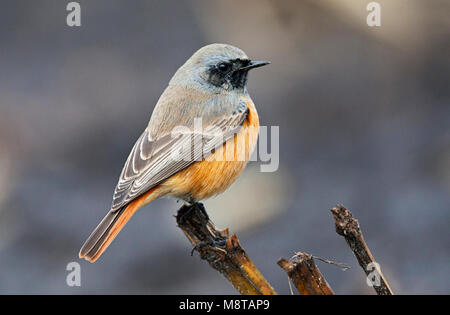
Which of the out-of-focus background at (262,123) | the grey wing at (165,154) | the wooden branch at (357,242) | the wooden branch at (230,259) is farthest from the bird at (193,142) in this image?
the out-of-focus background at (262,123)

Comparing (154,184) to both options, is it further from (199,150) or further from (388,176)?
(388,176)

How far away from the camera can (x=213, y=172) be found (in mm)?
4168

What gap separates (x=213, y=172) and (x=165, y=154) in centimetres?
33

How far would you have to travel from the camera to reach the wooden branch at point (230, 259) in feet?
10.1

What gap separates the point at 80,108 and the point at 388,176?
319 centimetres

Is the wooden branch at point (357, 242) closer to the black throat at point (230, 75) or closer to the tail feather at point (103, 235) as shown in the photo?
the tail feather at point (103, 235)

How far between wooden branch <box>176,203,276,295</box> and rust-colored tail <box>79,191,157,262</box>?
401mm

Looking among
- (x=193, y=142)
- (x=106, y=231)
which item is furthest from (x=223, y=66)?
(x=106, y=231)

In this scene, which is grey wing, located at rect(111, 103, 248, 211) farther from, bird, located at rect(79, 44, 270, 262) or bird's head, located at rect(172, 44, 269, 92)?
bird's head, located at rect(172, 44, 269, 92)

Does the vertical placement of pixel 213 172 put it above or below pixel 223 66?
below

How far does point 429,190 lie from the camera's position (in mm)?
6418

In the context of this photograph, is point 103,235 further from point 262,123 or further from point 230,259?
point 262,123

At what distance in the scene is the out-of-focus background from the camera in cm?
599
